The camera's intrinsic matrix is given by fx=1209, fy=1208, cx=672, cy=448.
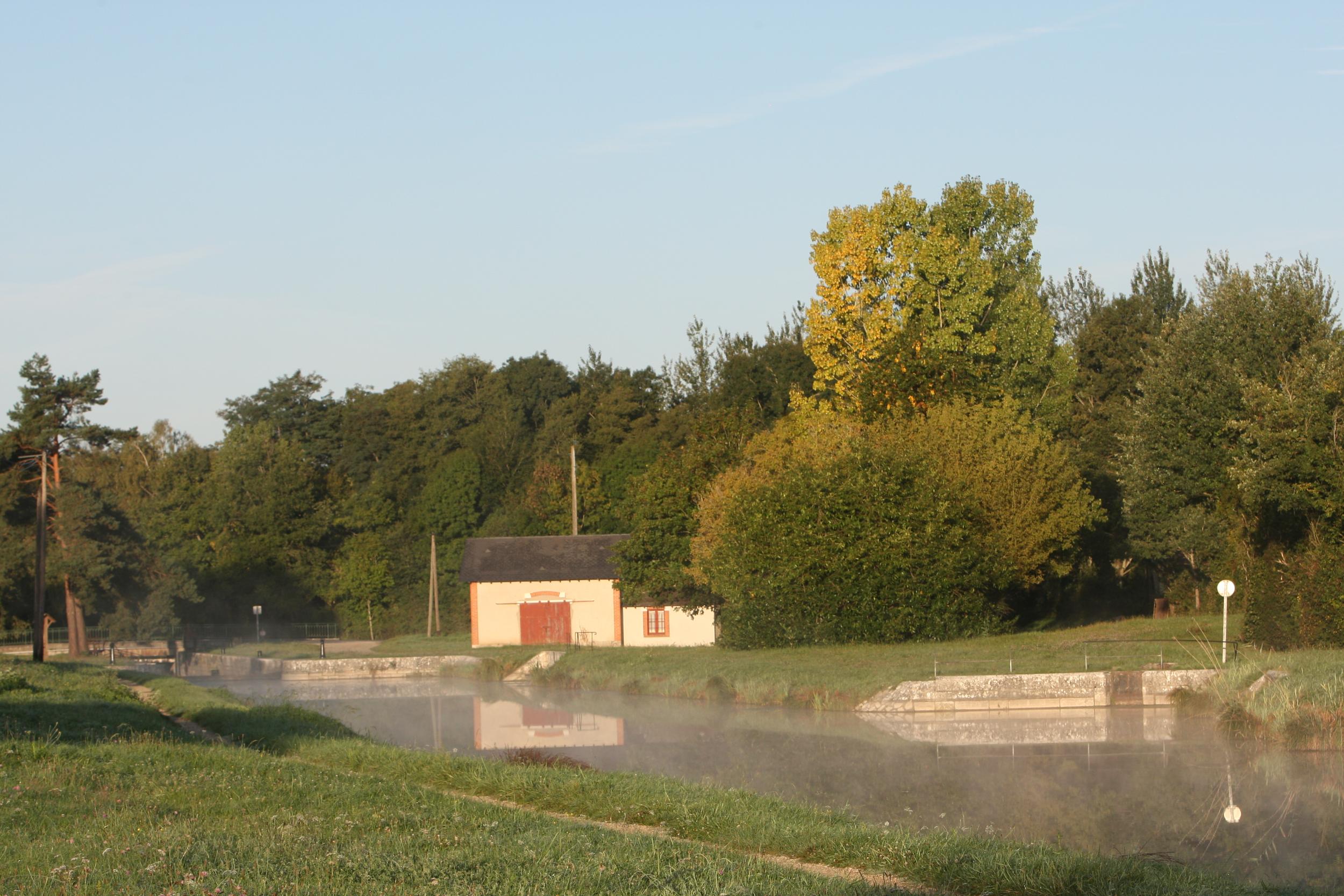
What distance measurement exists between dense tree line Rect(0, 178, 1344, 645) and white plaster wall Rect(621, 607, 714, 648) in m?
1.25

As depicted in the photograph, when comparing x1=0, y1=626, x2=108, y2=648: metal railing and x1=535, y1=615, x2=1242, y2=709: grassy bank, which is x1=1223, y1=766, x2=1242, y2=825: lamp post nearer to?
x1=535, y1=615, x2=1242, y2=709: grassy bank

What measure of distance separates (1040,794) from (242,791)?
383 inches

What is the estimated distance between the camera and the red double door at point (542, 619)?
4581cm

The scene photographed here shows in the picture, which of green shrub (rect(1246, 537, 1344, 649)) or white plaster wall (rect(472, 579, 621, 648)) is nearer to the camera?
green shrub (rect(1246, 537, 1344, 649))

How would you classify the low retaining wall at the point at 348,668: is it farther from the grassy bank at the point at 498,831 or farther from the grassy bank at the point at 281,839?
the grassy bank at the point at 281,839

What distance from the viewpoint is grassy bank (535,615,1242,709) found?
2619 cm

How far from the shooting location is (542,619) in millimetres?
45969

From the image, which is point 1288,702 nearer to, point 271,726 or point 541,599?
point 271,726

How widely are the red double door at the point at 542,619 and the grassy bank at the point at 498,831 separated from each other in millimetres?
29088

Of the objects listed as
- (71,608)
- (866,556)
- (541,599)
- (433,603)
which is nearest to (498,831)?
(866,556)

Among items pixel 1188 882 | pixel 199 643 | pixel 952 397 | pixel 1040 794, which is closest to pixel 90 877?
pixel 1188 882

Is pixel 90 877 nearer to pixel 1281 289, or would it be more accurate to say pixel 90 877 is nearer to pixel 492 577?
pixel 1281 289

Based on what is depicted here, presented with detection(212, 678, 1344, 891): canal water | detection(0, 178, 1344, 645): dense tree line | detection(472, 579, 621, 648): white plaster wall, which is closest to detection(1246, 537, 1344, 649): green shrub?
detection(0, 178, 1344, 645): dense tree line

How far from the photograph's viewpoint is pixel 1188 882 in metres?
8.73
